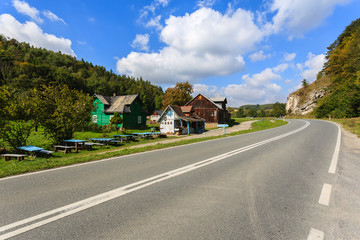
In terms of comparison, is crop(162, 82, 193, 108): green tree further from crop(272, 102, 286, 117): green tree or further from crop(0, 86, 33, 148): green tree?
crop(272, 102, 286, 117): green tree

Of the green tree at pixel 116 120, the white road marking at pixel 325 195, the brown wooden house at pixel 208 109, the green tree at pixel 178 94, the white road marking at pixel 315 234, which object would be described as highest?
the green tree at pixel 178 94

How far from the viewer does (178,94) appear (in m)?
53.5

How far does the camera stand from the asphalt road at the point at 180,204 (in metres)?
2.68

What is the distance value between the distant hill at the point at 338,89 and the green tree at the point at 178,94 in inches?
1562

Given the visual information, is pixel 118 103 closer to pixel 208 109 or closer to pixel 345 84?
pixel 208 109

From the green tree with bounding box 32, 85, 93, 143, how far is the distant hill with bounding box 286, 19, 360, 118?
45.4 metres

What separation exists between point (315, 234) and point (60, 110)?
50.7 ft

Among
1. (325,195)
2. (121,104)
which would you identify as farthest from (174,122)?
(325,195)

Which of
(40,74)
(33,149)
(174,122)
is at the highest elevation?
(40,74)

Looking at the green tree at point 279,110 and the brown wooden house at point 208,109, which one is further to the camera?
the green tree at point 279,110

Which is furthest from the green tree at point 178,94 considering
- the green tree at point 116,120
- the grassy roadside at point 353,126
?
the grassy roadside at point 353,126

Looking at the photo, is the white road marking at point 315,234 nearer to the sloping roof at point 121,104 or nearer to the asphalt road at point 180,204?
the asphalt road at point 180,204

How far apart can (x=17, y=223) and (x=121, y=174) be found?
2.88 metres

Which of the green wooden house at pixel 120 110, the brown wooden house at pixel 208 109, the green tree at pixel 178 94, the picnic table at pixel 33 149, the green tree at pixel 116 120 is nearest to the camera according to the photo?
the picnic table at pixel 33 149
